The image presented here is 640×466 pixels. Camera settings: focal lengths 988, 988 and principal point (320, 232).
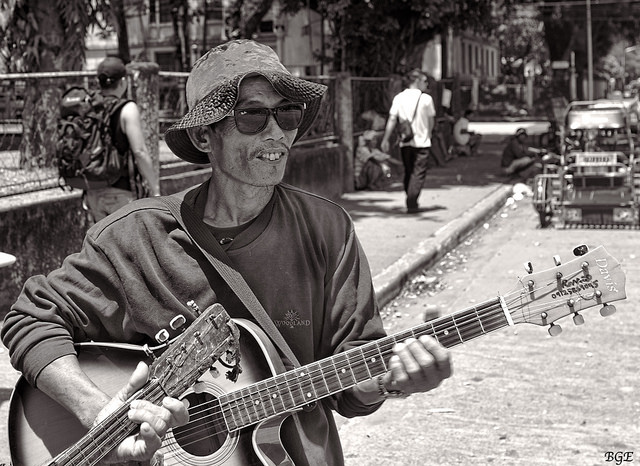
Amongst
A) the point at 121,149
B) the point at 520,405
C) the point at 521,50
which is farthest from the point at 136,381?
the point at 521,50

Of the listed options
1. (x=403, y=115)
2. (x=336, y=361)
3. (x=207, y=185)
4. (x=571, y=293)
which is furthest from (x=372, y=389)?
(x=403, y=115)

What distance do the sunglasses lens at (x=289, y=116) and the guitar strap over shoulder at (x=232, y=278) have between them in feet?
1.16

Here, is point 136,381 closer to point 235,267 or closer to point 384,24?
point 235,267

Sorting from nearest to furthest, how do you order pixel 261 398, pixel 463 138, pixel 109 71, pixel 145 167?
pixel 261 398 < pixel 145 167 < pixel 109 71 < pixel 463 138

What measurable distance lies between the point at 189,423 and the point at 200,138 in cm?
79

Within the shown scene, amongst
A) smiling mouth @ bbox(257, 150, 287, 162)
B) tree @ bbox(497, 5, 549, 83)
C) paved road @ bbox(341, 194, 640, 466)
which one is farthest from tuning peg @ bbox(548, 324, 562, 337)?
tree @ bbox(497, 5, 549, 83)

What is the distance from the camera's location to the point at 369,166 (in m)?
16.0

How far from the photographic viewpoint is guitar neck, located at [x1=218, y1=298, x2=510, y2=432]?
2.50 m

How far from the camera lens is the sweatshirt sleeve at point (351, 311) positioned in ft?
8.63

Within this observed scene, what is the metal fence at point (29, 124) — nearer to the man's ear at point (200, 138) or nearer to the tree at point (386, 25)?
the man's ear at point (200, 138)

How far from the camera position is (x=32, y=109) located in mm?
8617

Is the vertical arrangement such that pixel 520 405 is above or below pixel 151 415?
below

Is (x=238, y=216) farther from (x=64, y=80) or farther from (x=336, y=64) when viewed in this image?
(x=336, y=64)

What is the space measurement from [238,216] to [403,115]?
10.3 meters
